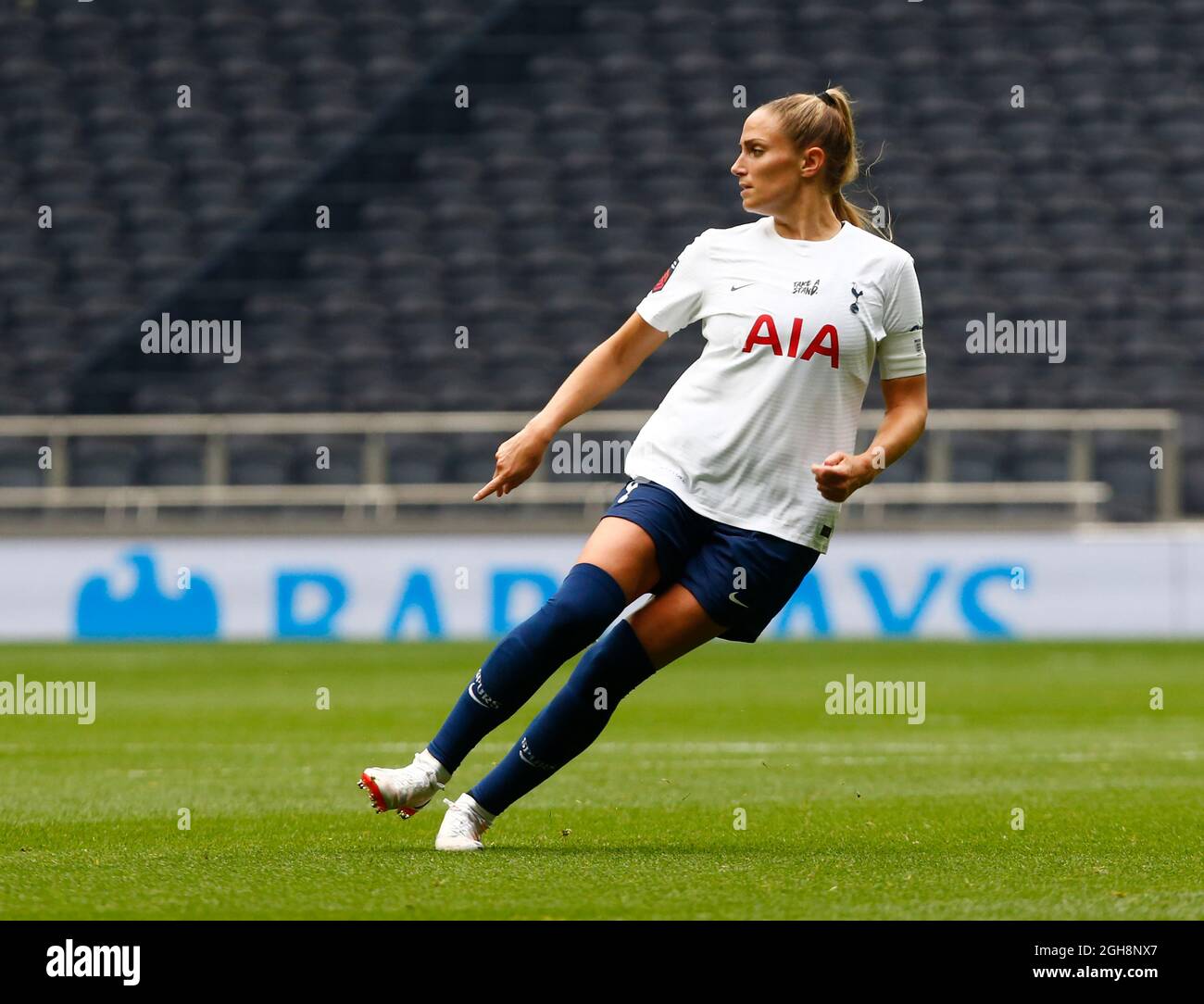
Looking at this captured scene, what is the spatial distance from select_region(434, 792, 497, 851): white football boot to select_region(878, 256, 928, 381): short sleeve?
4.78 ft

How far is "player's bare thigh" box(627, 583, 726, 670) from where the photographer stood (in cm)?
470

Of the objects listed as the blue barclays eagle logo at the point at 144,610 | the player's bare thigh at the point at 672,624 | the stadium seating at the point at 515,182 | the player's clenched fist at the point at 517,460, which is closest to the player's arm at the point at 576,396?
the player's clenched fist at the point at 517,460

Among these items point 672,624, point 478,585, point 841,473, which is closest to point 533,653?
point 672,624

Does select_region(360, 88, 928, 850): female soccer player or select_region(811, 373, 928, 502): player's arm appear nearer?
select_region(811, 373, 928, 502): player's arm

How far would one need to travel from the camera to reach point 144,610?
13.6m

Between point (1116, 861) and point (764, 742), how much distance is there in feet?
12.3

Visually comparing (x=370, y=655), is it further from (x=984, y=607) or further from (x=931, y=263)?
→ (x=931, y=263)

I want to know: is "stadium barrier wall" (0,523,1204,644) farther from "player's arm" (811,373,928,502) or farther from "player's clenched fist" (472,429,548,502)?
"player's clenched fist" (472,429,548,502)

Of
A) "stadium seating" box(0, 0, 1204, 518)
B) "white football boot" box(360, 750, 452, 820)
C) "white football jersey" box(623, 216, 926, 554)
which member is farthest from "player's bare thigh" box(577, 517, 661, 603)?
"stadium seating" box(0, 0, 1204, 518)

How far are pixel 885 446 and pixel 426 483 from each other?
10.1 m

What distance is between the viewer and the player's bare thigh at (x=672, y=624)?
4.70 m

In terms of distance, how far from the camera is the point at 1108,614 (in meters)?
13.6

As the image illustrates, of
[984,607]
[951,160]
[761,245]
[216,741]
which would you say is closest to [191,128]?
[951,160]

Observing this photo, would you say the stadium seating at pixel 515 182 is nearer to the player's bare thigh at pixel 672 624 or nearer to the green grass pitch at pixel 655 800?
the green grass pitch at pixel 655 800
